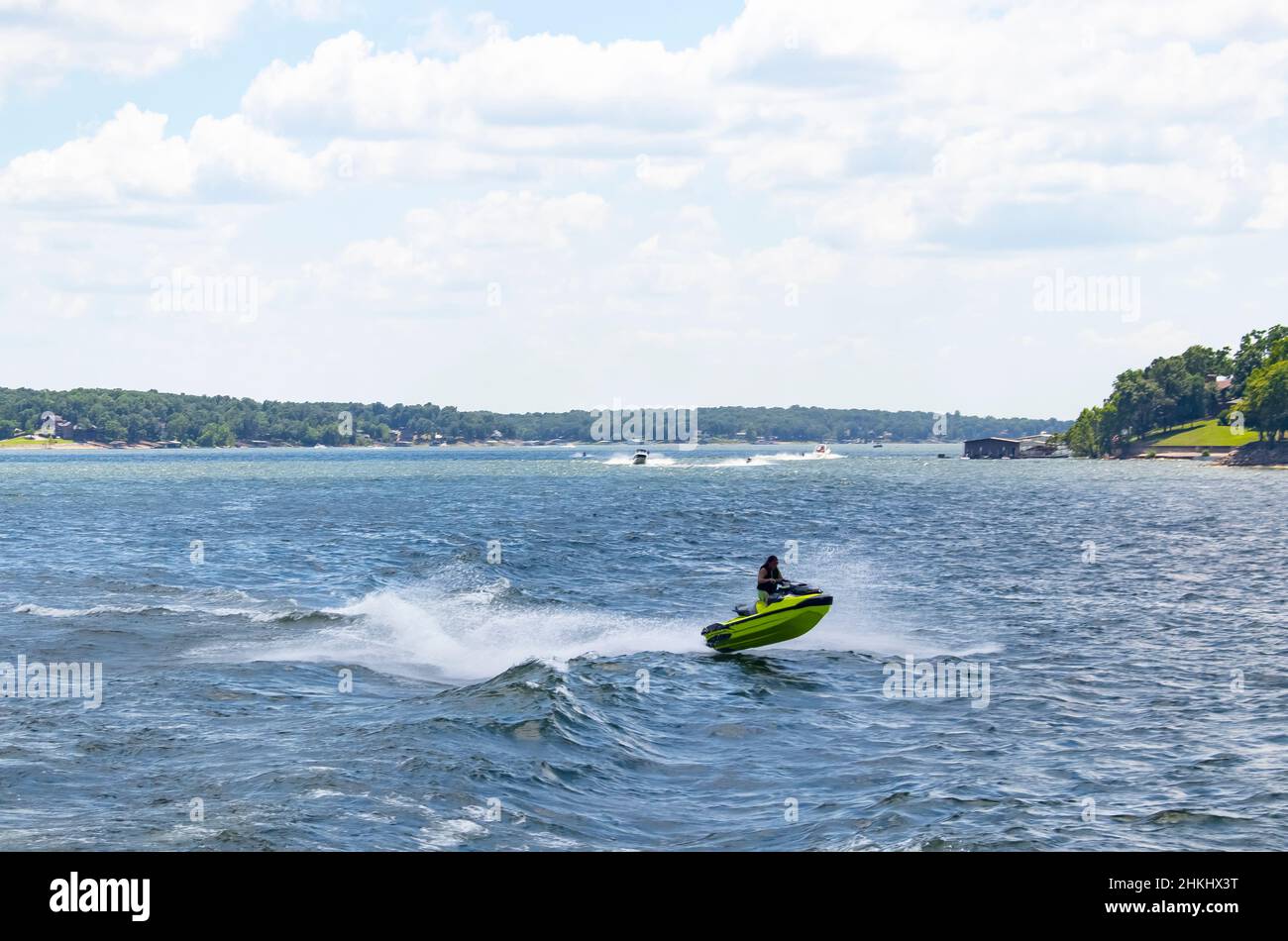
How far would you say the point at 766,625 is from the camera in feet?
106

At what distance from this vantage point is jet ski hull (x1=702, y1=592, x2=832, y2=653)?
32375 mm

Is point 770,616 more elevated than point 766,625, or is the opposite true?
point 770,616

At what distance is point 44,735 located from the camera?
21.7 metres

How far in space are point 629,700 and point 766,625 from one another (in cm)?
737

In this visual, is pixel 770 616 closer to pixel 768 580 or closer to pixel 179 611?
pixel 768 580

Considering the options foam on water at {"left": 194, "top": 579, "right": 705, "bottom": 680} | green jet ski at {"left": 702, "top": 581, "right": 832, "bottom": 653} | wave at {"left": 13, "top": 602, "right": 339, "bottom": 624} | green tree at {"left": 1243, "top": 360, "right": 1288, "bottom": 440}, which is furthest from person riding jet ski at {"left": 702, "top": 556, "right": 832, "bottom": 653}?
green tree at {"left": 1243, "top": 360, "right": 1288, "bottom": 440}

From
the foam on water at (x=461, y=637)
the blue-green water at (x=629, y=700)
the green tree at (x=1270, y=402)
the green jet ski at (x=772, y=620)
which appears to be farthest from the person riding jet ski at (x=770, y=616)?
the green tree at (x=1270, y=402)

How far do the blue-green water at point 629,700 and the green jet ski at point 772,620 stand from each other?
1.87ft

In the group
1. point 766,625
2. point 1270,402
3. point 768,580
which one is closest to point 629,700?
point 766,625

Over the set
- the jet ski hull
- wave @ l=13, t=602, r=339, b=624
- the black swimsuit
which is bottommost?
wave @ l=13, t=602, r=339, b=624

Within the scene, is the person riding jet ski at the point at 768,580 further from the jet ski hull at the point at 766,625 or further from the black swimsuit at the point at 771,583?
the jet ski hull at the point at 766,625

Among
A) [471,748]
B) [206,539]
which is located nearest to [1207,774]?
[471,748]

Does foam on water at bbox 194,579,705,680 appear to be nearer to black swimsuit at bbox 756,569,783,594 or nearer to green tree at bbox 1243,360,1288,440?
black swimsuit at bbox 756,569,783,594

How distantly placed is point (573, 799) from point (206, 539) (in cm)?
5061
